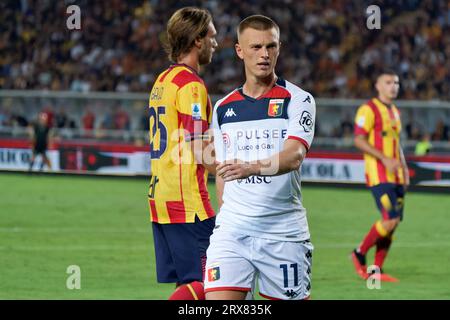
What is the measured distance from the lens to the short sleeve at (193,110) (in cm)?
693

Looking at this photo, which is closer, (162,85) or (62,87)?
(162,85)

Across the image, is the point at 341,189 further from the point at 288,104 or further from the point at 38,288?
the point at 288,104

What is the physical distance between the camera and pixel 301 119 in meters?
6.11

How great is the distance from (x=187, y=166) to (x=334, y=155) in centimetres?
1658

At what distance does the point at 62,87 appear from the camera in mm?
29484

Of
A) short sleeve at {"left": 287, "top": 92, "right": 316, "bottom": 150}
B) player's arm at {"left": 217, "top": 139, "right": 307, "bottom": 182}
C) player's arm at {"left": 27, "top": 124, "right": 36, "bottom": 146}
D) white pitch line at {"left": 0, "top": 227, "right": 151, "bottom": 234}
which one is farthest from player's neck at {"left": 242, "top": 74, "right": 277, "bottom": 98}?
player's arm at {"left": 27, "top": 124, "right": 36, "bottom": 146}

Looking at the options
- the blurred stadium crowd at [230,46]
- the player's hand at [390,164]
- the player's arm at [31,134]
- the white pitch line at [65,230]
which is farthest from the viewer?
the blurred stadium crowd at [230,46]

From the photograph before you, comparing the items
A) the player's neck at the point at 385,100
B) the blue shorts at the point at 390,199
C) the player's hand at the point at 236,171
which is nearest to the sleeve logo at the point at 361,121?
the player's neck at the point at 385,100

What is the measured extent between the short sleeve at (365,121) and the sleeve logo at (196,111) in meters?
5.50

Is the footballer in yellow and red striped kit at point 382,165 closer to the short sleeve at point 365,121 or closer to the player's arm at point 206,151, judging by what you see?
the short sleeve at point 365,121

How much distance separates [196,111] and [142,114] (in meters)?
19.9

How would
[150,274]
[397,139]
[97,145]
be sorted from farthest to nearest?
[97,145], [397,139], [150,274]

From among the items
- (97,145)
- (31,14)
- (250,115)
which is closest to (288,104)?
(250,115)

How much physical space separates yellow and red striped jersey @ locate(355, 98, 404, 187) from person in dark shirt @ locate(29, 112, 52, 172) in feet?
46.3
